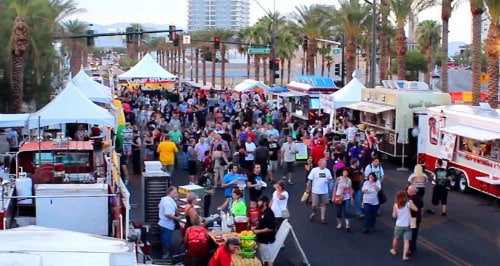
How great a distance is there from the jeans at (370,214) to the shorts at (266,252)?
3626mm

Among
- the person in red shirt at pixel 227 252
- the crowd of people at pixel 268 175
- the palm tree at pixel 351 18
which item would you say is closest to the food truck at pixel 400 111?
the crowd of people at pixel 268 175

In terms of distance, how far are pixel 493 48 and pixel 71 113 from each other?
17.3 metres

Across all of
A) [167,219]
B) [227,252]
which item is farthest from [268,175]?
[227,252]

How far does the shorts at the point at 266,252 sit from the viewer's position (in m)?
12.9

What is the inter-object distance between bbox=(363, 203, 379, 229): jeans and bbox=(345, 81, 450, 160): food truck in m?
9.89

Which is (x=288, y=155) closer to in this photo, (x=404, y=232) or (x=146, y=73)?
(x=404, y=232)

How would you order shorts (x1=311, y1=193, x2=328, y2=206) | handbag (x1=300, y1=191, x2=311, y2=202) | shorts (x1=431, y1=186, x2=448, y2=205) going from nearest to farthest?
shorts (x1=311, y1=193, x2=328, y2=206) → shorts (x1=431, y1=186, x2=448, y2=205) → handbag (x1=300, y1=191, x2=311, y2=202)

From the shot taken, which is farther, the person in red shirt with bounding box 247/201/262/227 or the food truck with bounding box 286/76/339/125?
the food truck with bounding box 286/76/339/125

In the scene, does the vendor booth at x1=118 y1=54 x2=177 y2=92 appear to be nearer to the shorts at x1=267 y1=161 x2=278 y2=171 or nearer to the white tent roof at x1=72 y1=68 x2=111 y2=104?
the white tent roof at x1=72 y1=68 x2=111 y2=104

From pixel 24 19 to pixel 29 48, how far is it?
2.67 m

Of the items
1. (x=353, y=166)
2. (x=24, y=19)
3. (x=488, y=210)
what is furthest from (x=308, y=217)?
(x=24, y=19)

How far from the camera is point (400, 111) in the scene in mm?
26344

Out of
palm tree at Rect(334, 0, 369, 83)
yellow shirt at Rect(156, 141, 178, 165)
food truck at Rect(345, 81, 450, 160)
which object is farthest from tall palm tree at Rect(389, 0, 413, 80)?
yellow shirt at Rect(156, 141, 178, 165)

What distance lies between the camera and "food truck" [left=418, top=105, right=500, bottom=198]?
19.9m
